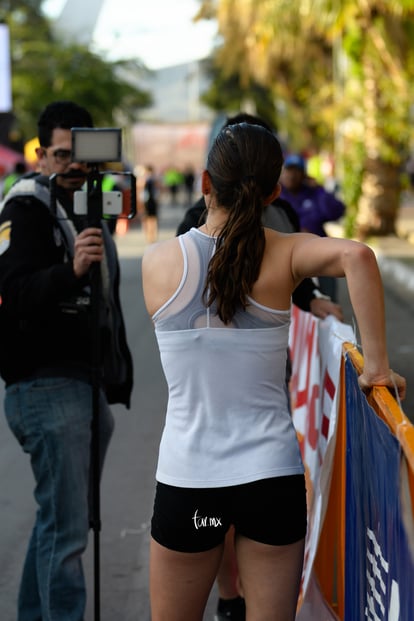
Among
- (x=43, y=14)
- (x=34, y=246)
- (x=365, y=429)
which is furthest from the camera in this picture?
(x=43, y=14)

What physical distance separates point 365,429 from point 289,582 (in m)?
0.52

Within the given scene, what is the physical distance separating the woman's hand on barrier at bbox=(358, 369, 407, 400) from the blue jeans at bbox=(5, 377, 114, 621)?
1221 mm

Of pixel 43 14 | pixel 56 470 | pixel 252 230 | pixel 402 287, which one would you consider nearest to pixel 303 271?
pixel 252 230

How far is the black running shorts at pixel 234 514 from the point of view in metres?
2.65

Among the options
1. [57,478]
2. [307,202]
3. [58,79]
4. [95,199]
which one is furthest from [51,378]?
[58,79]

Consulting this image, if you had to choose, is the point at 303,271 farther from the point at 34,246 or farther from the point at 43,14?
the point at 43,14

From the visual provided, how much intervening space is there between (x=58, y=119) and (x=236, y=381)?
5.05 feet

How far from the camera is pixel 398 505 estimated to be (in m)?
2.42

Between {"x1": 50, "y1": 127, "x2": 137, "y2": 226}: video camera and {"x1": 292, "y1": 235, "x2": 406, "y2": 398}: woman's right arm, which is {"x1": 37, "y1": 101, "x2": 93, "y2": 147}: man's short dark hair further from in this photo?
{"x1": 292, "y1": 235, "x2": 406, "y2": 398}: woman's right arm

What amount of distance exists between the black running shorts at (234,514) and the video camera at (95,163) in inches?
47.7

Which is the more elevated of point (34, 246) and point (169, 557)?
point (34, 246)

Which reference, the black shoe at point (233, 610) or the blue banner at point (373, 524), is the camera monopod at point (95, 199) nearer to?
the black shoe at point (233, 610)

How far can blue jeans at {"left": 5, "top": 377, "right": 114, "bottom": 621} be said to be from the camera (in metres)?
3.60

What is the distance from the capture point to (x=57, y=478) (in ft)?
11.8
